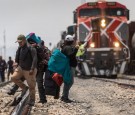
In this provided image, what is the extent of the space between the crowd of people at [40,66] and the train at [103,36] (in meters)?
11.8

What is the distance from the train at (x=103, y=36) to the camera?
75.7 feet

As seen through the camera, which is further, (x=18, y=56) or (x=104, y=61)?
(x=104, y=61)

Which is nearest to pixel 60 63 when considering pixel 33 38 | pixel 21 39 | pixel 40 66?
pixel 40 66

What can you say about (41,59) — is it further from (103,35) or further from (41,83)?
(103,35)

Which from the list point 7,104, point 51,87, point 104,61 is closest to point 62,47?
point 51,87

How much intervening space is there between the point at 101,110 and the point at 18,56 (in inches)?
94.4

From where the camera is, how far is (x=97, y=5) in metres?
23.7

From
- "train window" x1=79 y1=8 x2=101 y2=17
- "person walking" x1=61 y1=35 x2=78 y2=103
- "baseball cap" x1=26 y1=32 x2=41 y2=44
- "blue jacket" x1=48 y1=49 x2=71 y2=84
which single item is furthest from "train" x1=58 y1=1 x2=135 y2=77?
"baseball cap" x1=26 y1=32 x2=41 y2=44

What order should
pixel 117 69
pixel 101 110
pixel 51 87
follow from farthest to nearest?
pixel 117 69, pixel 51 87, pixel 101 110

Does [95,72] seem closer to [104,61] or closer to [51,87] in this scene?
[104,61]

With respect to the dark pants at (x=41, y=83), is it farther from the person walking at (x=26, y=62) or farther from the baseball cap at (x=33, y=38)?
the baseball cap at (x=33, y=38)

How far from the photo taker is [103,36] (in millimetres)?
23422

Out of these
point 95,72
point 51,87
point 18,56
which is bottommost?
point 95,72

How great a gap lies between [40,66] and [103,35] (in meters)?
13.3
